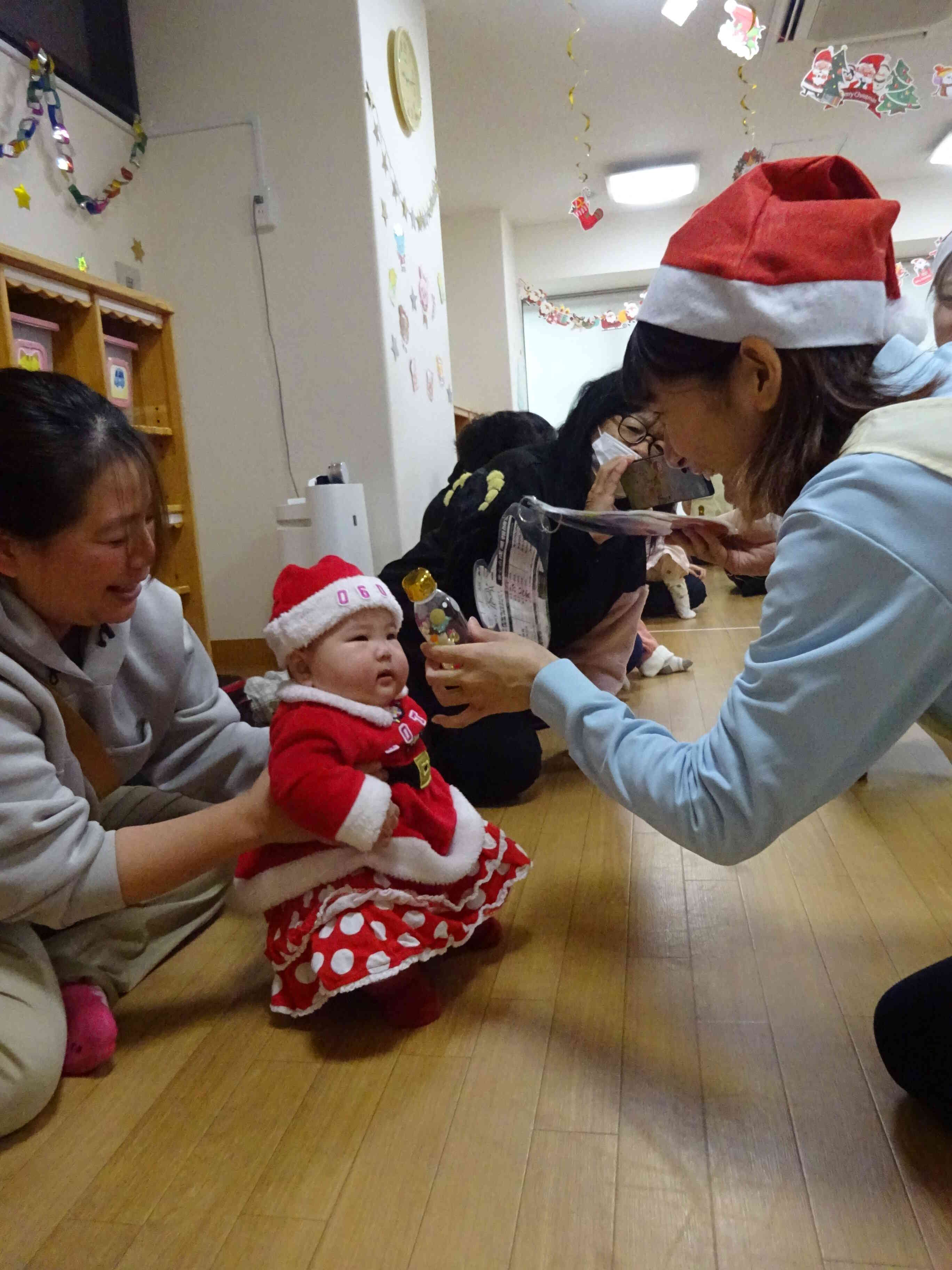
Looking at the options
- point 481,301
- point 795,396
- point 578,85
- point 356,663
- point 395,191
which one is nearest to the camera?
point 795,396

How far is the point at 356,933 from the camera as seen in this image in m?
0.98

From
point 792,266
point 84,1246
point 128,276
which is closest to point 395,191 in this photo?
point 128,276

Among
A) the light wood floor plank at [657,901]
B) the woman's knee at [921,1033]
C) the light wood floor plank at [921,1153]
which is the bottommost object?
the light wood floor plank at [657,901]

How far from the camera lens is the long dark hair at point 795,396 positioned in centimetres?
73

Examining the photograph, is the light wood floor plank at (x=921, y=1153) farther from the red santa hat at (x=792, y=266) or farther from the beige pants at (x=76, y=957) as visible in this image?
the beige pants at (x=76, y=957)

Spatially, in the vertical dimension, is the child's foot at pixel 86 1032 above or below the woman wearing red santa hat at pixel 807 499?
below

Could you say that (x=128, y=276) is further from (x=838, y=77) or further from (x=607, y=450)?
(x=838, y=77)

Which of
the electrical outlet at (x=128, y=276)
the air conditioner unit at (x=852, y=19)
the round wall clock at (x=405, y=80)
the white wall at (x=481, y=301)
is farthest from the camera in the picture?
the white wall at (x=481, y=301)

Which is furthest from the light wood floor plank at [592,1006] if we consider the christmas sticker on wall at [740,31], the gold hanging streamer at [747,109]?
the gold hanging streamer at [747,109]

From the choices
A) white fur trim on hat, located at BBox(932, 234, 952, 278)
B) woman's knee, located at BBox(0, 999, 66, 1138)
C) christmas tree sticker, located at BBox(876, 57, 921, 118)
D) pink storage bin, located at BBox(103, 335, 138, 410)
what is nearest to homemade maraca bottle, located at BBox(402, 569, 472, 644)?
woman's knee, located at BBox(0, 999, 66, 1138)

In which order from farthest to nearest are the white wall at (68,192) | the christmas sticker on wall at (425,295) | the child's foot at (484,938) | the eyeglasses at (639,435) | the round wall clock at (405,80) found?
the christmas sticker on wall at (425,295)
the round wall clock at (405,80)
the white wall at (68,192)
the eyeglasses at (639,435)
the child's foot at (484,938)

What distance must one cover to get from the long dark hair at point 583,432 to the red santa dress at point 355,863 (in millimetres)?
710

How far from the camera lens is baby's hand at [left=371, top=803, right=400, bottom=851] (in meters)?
0.98

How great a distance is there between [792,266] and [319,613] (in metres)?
0.63
